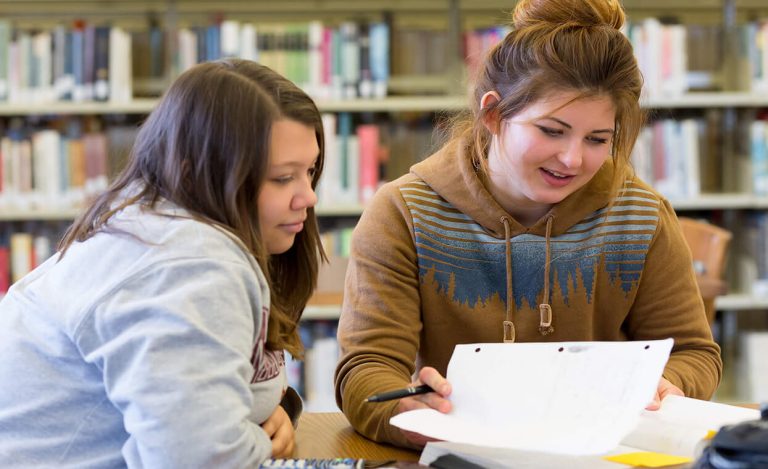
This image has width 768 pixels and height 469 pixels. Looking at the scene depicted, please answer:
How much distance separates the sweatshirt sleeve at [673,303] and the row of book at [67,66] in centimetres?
217

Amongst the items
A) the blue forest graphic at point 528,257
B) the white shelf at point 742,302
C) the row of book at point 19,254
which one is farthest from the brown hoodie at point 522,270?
the row of book at point 19,254

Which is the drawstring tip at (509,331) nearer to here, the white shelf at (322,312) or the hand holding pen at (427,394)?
the hand holding pen at (427,394)

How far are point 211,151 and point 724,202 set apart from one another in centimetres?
252

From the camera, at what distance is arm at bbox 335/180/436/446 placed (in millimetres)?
1211

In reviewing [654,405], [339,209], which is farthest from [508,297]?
[339,209]

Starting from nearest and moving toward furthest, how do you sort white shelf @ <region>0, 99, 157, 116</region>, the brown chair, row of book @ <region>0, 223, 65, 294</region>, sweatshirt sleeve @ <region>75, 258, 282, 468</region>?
sweatshirt sleeve @ <region>75, 258, 282, 468</region> → the brown chair → white shelf @ <region>0, 99, 157, 116</region> → row of book @ <region>0, 223, 65, 294</region>

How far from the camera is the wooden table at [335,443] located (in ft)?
3.50

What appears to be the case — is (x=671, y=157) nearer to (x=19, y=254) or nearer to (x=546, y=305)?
(x=546, y=305)

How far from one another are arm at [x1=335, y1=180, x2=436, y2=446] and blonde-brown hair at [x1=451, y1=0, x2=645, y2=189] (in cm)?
19

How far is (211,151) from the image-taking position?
97cm

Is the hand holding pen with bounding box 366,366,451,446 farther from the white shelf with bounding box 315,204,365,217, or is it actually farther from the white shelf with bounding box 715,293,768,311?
the white shelf with bounding box 715,293,768,311

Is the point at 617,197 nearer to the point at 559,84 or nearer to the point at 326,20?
the point at 559,84

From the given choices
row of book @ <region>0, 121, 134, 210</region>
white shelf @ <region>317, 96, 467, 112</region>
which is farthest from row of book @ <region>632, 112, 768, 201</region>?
row of book @ <region>0, 121, 134, 210</region>

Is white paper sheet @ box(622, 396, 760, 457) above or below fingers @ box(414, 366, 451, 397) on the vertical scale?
below
